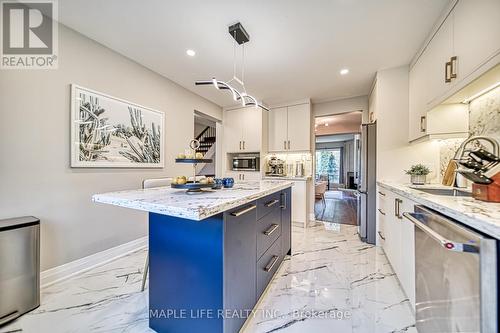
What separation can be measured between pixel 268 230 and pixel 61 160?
85.5 inches

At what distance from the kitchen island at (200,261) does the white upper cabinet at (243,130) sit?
297 cm

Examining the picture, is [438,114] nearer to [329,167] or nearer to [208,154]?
[208,154]

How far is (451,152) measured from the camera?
2.15 metres

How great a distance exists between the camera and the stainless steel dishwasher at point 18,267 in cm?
138

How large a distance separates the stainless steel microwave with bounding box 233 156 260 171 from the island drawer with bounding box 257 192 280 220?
239 centimetres

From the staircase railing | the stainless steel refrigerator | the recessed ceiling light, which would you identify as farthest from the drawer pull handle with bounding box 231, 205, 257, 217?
the staircase railing

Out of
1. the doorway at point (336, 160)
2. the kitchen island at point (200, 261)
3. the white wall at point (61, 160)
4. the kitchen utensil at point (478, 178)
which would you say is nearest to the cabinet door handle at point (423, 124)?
the kitchen utensil at point (478, 178)

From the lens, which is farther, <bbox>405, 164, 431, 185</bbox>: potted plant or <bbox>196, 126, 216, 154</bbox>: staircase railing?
<bbox>196, 126, 216, 154</bbox>: staircase railing

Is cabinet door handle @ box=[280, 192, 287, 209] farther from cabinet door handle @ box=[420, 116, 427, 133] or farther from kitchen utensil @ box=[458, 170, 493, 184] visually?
cabinet door handle @ box=[420, 116, 427, 133]

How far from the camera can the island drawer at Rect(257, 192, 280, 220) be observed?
1.52 m

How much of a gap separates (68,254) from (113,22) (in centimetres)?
240

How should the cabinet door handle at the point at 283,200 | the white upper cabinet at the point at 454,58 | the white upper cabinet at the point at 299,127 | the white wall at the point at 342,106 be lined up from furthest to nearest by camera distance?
the white upper cabinet at the point at 299,127, the white wall at the point at 342,106, the cabinet door handle at the point at 283,200, the white upper cabinet at the point at 454,58

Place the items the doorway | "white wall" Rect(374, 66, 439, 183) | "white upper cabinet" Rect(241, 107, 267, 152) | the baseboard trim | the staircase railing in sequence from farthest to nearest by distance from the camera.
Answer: the doorway → the staircase railing → "white upper cabinet" Rect(241, 107, 267, 152) → "white wall" Rect(374, 66, 439, 183) → the baseboard trim

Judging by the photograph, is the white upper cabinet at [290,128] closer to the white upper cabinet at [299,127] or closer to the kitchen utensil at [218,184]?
the white upper cabinet at [299,127]
